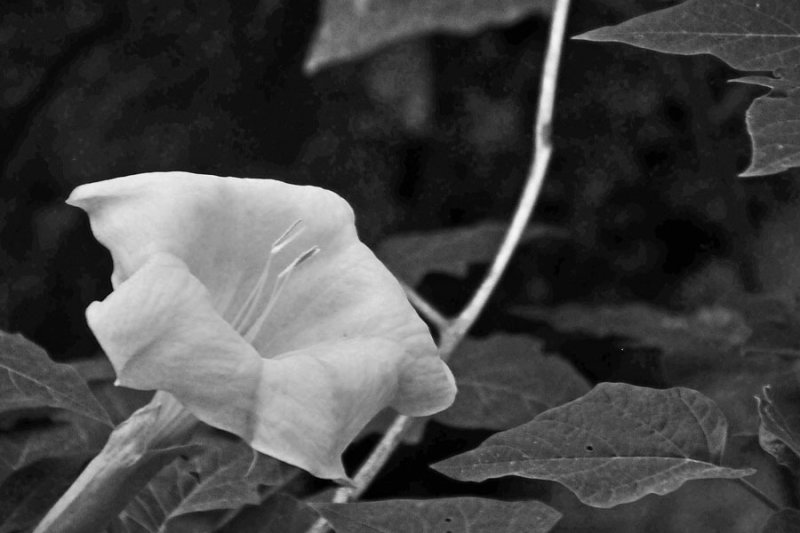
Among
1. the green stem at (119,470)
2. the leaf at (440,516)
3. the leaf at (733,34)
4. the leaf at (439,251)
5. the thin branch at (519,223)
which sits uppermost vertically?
the leaf at (733,34)

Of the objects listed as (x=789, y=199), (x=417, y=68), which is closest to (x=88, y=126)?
(x=417, y=68)

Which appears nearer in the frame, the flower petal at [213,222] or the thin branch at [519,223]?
the flower petal at [213,222]

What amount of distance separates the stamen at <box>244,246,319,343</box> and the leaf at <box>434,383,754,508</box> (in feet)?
0.54

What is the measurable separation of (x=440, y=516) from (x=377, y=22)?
29.7 inches

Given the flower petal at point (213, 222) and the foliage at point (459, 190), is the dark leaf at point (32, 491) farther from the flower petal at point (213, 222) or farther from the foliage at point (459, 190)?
the flower petal at point (213, 222)

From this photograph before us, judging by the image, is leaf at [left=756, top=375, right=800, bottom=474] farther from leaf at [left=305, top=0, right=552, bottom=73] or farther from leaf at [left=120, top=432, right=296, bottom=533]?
leaf at [left=305, top=0, right=552, bottom=73]

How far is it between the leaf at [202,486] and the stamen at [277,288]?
13 centimetres

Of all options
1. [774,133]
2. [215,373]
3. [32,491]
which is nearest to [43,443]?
[32,491]

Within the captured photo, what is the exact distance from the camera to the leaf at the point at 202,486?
0.90m

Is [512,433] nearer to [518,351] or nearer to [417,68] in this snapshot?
[518,351]

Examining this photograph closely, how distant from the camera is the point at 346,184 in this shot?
165 cm

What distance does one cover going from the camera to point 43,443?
100 centimetres

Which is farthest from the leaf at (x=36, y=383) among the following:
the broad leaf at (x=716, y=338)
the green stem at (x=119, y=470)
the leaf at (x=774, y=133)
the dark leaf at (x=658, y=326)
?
the dark leaf at (x=658, y=326)

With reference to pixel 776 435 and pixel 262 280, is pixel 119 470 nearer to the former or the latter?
pixel 262 280
